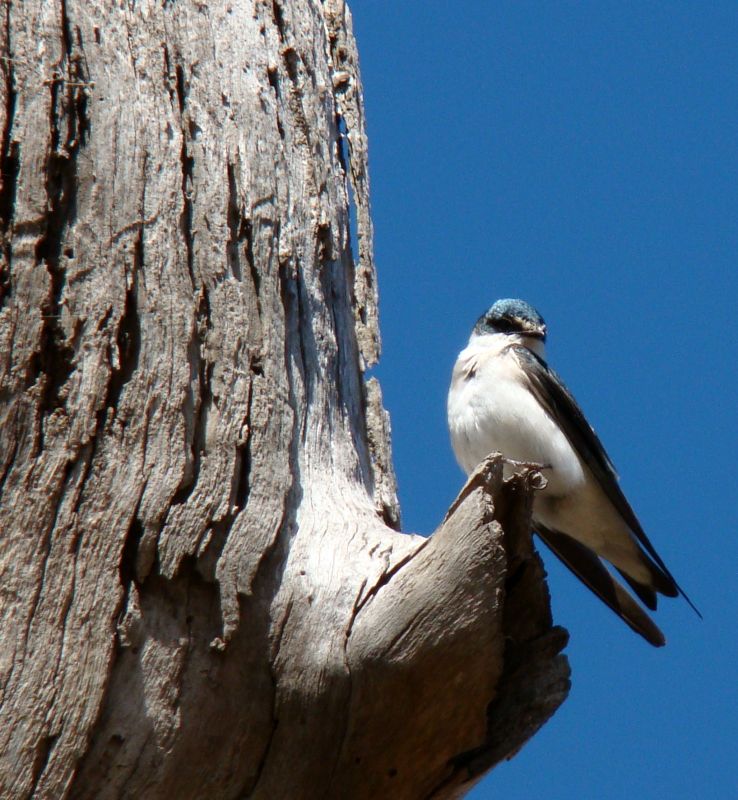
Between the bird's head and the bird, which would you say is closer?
the bird

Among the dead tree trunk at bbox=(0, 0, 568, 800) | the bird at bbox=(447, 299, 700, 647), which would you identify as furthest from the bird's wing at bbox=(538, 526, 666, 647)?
the dead tree trunk at bbox=(0, 0, 568, 800)

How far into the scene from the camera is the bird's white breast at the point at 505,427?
4.18m

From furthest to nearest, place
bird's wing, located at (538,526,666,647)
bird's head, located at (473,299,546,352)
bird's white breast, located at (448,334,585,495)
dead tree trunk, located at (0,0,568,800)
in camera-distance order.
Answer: bird's head, located at (473,299,546,352), bird's white breast, located at (448,334,585,495), bird's wing, located at (538,526,666,647), dead tree trunk, located at (0,0,568,800)

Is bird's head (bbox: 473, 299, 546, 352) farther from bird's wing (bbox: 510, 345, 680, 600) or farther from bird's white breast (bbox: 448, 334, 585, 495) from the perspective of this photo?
bird's white breast (bbox: 448, 334, 585, 495)

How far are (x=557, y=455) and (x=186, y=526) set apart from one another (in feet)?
7.43

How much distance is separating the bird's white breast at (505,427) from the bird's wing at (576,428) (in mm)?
48

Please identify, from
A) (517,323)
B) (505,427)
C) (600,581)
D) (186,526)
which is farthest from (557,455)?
(186,526)

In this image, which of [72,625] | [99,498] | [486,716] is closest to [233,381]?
[99,498]

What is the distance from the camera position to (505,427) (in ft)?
13.7

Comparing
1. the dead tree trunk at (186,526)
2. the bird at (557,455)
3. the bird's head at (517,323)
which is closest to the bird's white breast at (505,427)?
the bird at (557,455)

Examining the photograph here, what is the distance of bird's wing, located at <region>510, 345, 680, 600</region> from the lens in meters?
4.27

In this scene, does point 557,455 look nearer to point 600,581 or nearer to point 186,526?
point 600,581

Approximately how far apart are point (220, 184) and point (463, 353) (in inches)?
85.2

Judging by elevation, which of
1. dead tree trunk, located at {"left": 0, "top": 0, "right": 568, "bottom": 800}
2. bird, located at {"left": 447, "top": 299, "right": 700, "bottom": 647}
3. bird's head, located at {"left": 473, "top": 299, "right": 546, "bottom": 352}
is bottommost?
dead tree trunk, located at {"left": 0, "top": 0, "right": 568, "bottom": 800}
